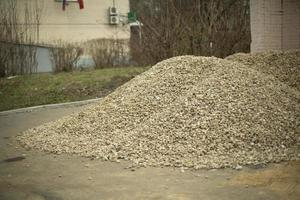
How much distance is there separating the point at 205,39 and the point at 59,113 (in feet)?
20.4

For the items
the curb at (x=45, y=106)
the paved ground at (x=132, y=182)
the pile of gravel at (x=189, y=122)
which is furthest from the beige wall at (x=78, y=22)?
the paved ground at (x=132, y=182)

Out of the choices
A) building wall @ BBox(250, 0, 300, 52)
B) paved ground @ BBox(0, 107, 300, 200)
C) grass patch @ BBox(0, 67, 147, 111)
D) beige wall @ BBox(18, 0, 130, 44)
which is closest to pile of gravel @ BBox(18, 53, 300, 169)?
paved ground @ BBox(0, 107, 300, 200)

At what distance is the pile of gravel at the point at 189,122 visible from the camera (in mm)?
6609

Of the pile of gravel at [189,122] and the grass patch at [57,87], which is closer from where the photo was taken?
the pile of gravel at [189,122]

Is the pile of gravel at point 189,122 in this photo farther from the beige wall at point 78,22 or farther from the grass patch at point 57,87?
the beige wall at point 78,22

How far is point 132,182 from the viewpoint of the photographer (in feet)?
19.0

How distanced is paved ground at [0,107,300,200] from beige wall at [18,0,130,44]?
16.5m

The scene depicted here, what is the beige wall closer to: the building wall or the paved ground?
the building wall

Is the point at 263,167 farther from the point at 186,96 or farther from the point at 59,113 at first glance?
the point at 59,113

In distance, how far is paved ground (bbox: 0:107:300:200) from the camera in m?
5.29

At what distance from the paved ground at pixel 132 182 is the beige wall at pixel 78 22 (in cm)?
1653

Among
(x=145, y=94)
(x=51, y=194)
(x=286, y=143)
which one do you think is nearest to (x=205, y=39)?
(x=145, y=94)

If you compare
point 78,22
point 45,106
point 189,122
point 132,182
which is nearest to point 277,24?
point 45,106

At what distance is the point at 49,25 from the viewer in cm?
2317
